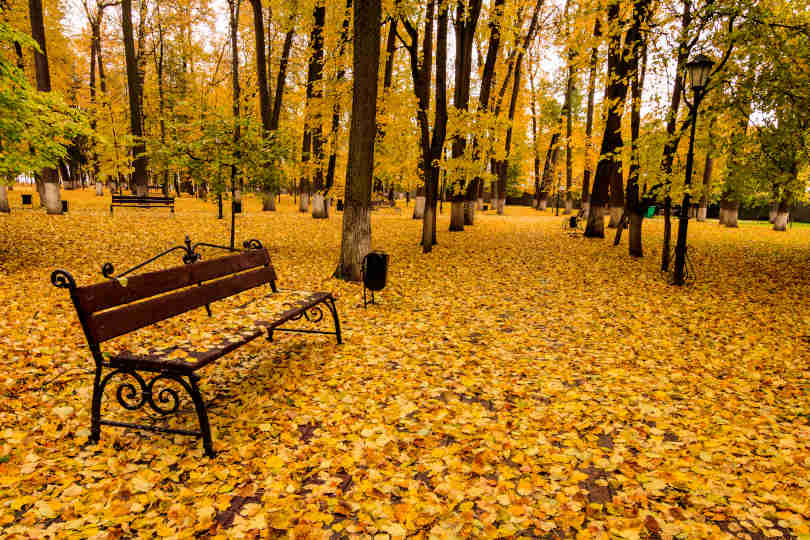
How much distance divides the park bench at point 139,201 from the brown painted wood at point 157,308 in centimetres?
1465

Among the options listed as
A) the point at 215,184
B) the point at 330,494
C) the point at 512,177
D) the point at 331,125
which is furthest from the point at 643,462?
the point at 512,177

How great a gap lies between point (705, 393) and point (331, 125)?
57.5 ft

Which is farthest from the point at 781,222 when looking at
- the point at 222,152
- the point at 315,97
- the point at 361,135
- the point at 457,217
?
the point at 222,152

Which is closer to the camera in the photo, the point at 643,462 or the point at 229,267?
the point at 643,462

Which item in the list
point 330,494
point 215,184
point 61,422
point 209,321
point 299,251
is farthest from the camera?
point 299,251

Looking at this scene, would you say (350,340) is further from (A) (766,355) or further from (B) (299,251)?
(B) (299,251)

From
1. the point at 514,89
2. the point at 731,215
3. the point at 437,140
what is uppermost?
the point at 514,89

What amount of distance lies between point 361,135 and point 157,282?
5169 millimetres

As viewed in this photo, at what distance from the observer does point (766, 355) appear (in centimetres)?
554

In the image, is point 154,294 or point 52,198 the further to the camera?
point 52,198

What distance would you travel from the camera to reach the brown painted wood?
10.3ft

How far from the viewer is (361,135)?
318 inches

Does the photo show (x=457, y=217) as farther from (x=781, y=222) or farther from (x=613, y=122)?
(x=781, y=222)

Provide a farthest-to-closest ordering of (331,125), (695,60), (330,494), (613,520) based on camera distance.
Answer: (331,125) < (695,60) < (330,494) < (613,520)
